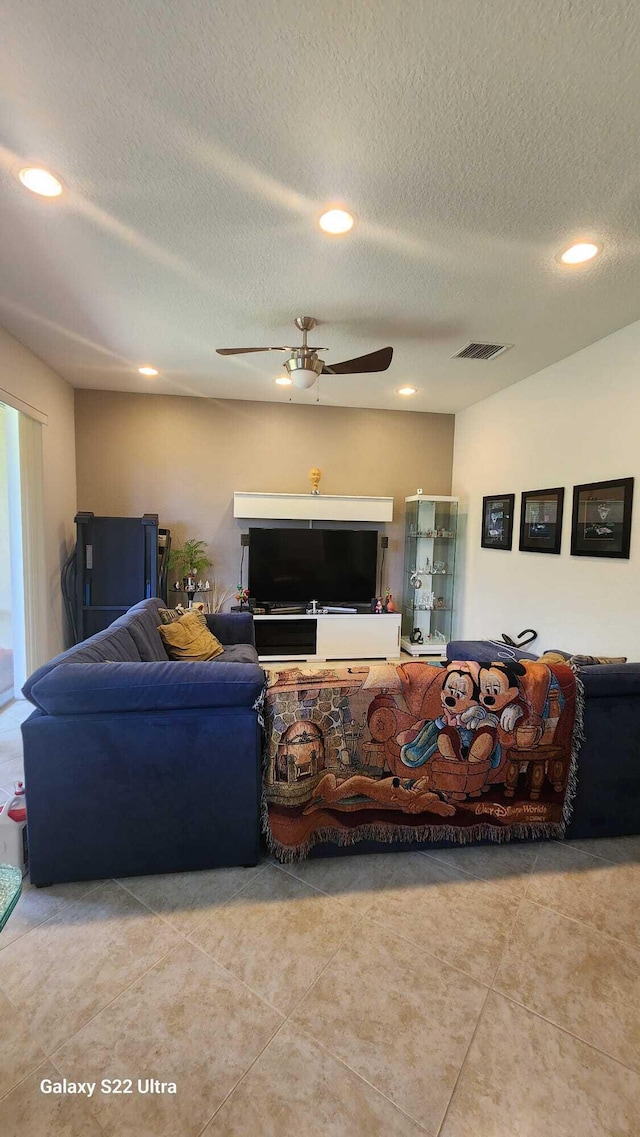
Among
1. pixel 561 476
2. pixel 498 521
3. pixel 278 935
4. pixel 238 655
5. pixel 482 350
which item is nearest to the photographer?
pixel 278 935

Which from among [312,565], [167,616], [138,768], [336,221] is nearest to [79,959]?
[138,768]

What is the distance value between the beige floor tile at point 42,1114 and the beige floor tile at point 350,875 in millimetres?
Result: 893

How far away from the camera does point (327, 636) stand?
4.98 metres

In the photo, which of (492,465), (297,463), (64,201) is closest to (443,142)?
(64,201)

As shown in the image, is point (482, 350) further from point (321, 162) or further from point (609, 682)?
point (609, 682)

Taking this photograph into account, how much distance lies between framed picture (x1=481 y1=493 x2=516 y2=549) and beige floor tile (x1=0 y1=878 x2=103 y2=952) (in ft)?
13.2

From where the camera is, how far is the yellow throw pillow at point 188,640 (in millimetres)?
3162

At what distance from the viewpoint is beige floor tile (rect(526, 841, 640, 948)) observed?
1.69 metres

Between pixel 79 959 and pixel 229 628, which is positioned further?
pixel 229 628

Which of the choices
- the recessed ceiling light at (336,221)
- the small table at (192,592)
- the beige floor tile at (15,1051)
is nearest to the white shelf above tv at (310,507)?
the small table at (192,592)

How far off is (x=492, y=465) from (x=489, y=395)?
0.72m

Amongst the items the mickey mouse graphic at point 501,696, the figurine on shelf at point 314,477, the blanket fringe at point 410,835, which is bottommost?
the blanket fringe at point 410,835

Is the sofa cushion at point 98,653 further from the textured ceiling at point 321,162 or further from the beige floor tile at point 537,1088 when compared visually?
the textured ceiling at point 321,162

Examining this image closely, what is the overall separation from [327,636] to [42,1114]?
13.1ft
